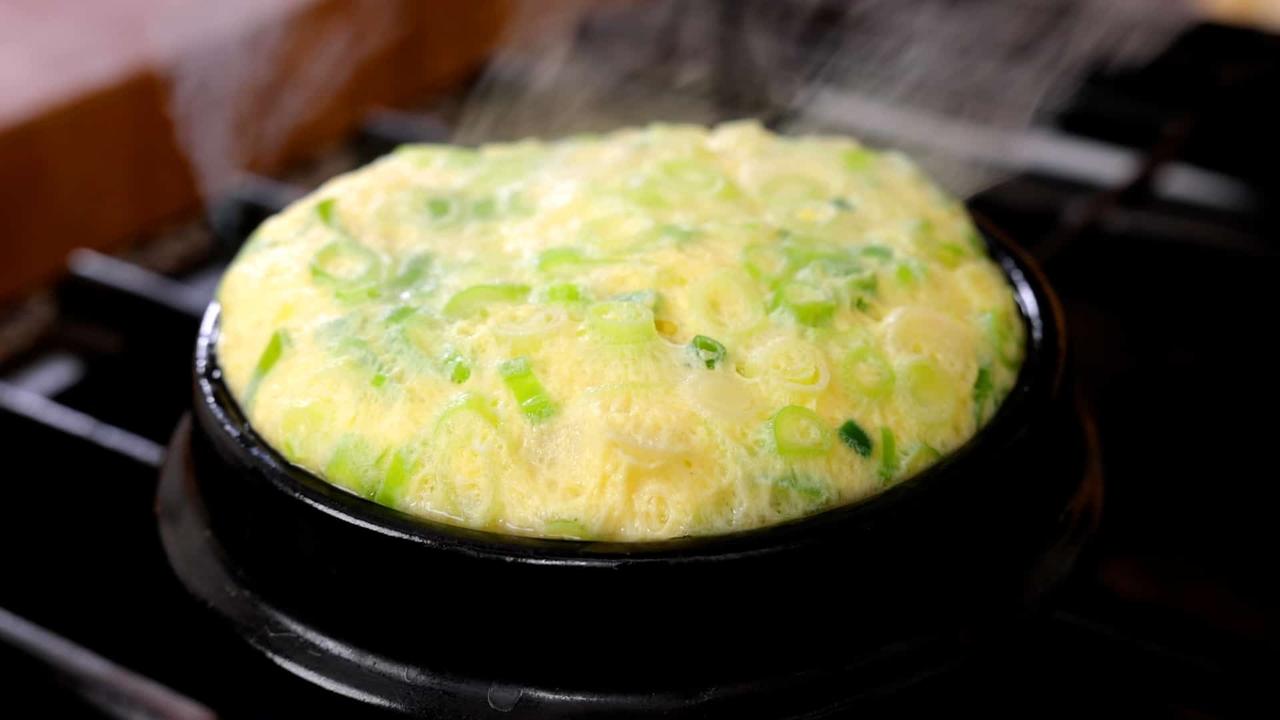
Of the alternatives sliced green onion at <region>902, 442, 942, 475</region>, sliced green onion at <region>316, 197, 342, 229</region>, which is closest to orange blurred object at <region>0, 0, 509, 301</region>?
sliced green onion at <region>316, 197, 342, 229</region>

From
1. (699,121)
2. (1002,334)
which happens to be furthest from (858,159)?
(699,121)

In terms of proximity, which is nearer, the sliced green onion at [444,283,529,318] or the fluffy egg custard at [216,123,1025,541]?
the fluffy egg custard at [216,123,1025,541]

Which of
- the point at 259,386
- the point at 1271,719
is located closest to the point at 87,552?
the point at 259,386

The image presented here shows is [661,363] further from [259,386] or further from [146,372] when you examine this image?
[146,372]

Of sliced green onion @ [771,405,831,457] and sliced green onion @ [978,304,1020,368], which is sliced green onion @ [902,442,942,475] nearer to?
sliced green onion @ [771,405,831,457]

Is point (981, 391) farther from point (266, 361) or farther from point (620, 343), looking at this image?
point (266, 361)
